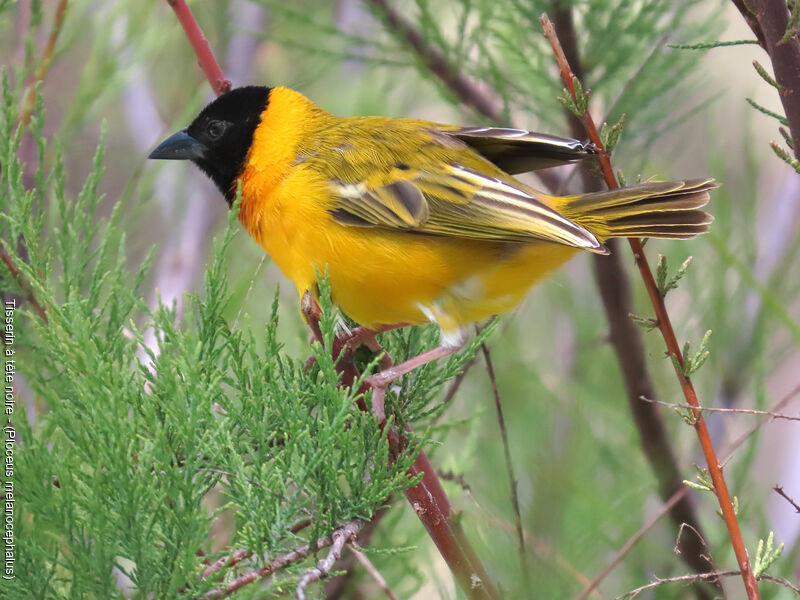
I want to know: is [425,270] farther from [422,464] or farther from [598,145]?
[598,145]

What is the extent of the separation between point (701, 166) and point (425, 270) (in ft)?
14.6

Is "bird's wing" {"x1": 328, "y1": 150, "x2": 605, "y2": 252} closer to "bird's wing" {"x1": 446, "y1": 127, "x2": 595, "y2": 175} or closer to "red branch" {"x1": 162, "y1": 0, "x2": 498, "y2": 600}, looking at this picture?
"bird's wing" {"x1": 446, "y1": 127, "x2": 595, "y2": 175}

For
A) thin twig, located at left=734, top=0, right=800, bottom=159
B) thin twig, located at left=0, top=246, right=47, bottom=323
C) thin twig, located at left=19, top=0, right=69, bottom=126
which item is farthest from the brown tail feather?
thin twig, located at left=19, top=0, right=69, bottom=126

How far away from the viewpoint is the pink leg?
80.1 inches

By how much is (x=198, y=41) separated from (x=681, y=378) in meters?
1.39

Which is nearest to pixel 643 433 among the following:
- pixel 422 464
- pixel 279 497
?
pixel 422 464

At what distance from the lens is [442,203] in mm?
2635

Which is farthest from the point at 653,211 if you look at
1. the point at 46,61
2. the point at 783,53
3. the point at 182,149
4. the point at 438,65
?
the point at 46,61

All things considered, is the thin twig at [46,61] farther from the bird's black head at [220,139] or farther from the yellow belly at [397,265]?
the yellow belly at [397,265]

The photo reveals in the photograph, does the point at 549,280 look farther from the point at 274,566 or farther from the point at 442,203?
the point at 274,566

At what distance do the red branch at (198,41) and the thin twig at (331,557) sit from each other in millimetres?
1198

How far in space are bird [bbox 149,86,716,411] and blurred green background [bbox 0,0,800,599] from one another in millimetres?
236

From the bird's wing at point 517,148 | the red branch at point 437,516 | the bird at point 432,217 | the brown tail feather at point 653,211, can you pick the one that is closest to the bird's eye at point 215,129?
the bird at point 432,217

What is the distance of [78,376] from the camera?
167 centimetres
